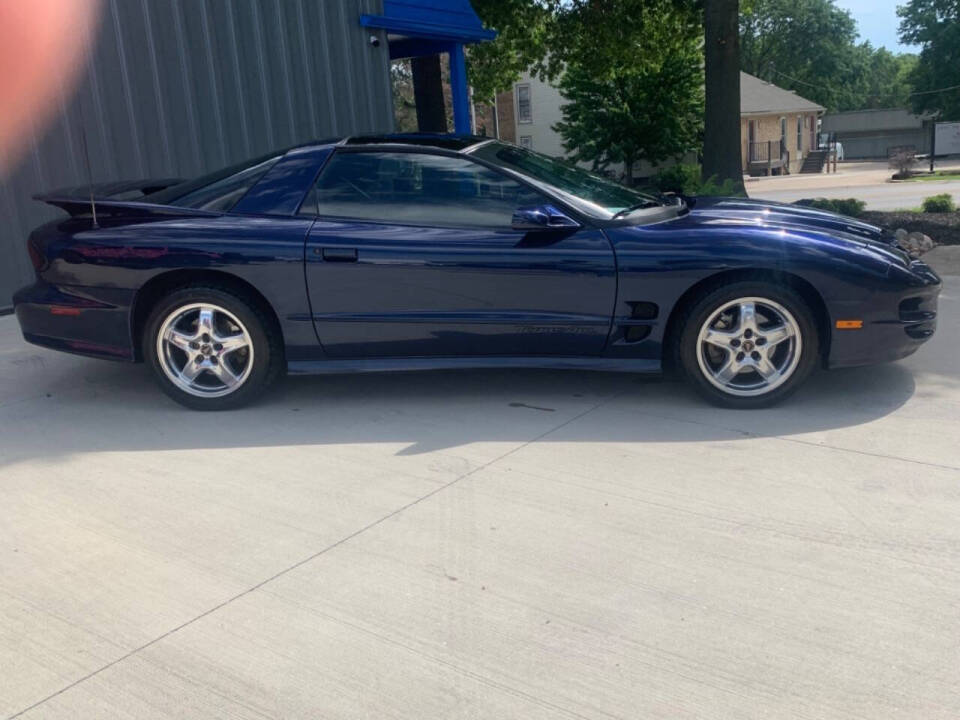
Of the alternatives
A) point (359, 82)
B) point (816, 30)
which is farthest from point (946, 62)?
point (359, 82)

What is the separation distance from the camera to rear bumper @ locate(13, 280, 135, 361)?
503 centimetres

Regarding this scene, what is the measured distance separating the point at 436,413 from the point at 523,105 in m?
40.6

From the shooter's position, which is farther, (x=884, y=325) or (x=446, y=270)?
(x=446, y=270)

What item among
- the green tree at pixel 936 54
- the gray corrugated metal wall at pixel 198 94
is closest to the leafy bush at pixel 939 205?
the gray corrugated metal wall at pixel 198 94

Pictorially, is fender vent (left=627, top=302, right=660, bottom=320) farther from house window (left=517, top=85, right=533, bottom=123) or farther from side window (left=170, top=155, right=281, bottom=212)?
house window (left=517, top=85, right=533, bottom=123)

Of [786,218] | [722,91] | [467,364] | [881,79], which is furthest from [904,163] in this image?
[881,79]

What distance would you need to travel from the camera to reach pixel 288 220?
195 inches

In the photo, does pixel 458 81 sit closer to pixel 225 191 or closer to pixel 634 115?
pixel 225 191

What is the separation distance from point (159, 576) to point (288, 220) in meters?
2.29

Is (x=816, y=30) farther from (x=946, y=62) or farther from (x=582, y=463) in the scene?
(x=582, y=463)

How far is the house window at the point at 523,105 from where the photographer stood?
142 feet

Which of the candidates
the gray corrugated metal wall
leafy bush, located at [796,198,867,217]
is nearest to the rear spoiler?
the gray corrugated metal wall

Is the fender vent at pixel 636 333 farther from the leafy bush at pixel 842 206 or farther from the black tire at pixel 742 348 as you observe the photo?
the leafy bush at pixel 842 206

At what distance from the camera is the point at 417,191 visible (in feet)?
16.2
